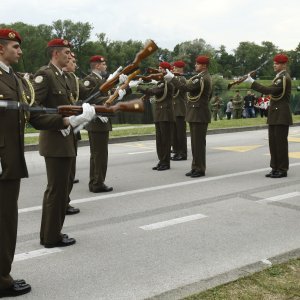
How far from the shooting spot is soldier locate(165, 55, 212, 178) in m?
8.65

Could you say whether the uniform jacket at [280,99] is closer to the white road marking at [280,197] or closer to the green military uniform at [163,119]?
the white road marking at [280,197]

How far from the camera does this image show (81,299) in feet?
11.9

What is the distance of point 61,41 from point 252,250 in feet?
9.13

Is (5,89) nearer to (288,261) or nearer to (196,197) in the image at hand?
(288,261)

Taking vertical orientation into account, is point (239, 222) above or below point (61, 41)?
below

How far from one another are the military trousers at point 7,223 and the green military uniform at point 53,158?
1073 mm

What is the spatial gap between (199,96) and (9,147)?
5.69 m

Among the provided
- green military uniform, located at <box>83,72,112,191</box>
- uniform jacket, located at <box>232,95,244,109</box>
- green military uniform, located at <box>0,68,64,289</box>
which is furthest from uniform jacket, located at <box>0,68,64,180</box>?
uniform jacket, located at <box>232,95,244,109</box>

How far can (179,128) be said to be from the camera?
11375 millimetres

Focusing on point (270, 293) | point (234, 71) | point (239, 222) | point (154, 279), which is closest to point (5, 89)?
point (154, 279)

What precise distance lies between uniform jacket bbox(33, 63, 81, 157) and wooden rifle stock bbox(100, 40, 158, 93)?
0.51 metres

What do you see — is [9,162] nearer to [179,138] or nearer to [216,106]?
[179,138]

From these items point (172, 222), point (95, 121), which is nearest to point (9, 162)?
point (172, 222)

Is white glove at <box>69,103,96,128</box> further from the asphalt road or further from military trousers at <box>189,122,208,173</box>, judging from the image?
military trousers at <box>189,122,208,173</box>
